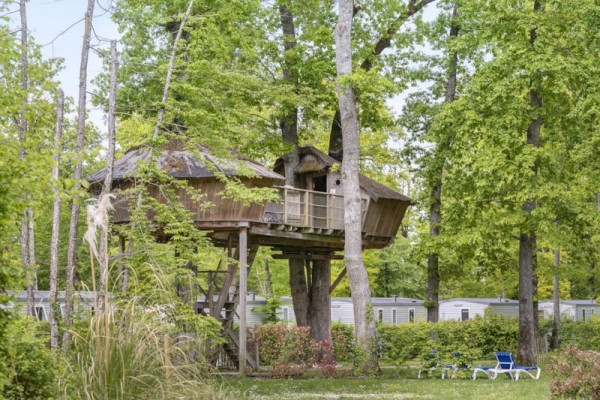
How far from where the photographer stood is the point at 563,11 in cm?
2395

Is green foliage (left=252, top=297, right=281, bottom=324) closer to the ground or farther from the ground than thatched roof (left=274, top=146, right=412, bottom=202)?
closer to the ground

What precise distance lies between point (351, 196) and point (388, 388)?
631 centimetres

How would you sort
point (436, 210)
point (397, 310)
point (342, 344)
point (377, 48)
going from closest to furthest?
point (436, 210) < point (377, 48) < point (342, 344) < point (397, 310)

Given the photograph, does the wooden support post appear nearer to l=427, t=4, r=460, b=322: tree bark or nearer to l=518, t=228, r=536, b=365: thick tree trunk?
l=427, t=4, r=460, b=322: tree bark

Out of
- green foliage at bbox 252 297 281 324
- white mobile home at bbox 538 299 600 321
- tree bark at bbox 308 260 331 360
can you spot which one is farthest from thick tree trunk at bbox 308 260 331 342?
white mobile home at bbox 538 299 600 321

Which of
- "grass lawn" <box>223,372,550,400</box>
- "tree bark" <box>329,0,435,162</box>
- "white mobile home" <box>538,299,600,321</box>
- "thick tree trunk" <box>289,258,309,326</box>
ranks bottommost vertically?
"grass lawn" <box>223,372,550,400</box>

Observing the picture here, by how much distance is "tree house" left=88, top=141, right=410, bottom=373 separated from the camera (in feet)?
72.8

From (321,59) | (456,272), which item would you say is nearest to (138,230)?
(321,59)

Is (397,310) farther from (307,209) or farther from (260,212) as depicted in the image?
(260,212)

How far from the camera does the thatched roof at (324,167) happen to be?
2648cm

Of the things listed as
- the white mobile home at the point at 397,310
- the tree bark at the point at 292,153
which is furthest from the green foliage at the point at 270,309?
the tree bark at the point at 292,153

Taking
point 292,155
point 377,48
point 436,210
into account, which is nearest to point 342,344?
point 436,210

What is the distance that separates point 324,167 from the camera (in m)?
27.2

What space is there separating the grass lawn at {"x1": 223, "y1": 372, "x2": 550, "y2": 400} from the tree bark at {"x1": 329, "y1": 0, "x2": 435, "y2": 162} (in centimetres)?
1003
